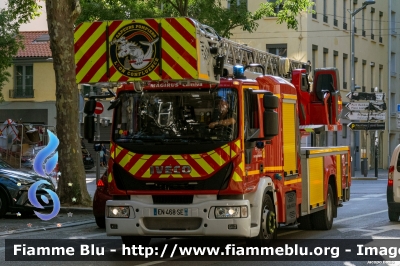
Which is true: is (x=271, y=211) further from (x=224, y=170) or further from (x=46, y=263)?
(x=46, y=263)

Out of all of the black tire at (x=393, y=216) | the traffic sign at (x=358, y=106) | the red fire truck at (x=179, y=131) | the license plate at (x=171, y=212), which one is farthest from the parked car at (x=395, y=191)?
the traffic sign at (x=358, y=106)

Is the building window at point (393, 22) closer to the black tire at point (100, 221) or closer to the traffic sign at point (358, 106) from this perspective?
the traffic sign at point (358, 106)

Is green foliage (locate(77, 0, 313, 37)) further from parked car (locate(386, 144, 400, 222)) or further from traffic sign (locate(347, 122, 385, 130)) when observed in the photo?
parked car (locate(386, 144, 400, 222))

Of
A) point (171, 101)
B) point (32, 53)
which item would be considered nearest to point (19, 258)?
point (171, 101)

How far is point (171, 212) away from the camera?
42.4 ft

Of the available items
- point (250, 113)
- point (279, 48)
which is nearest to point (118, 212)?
point (250, 113)

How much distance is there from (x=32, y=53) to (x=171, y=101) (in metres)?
48.8

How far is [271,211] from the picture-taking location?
46.1 ft

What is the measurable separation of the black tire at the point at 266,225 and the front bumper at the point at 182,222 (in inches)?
27.4

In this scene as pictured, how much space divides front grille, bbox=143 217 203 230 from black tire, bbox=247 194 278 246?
1.12 m

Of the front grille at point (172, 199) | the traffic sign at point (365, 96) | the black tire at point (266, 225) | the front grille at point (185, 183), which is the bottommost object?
the black tire at point (266, 225)

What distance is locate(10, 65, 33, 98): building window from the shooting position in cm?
6025

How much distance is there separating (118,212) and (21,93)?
4827cm

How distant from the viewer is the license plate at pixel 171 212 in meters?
12.9
